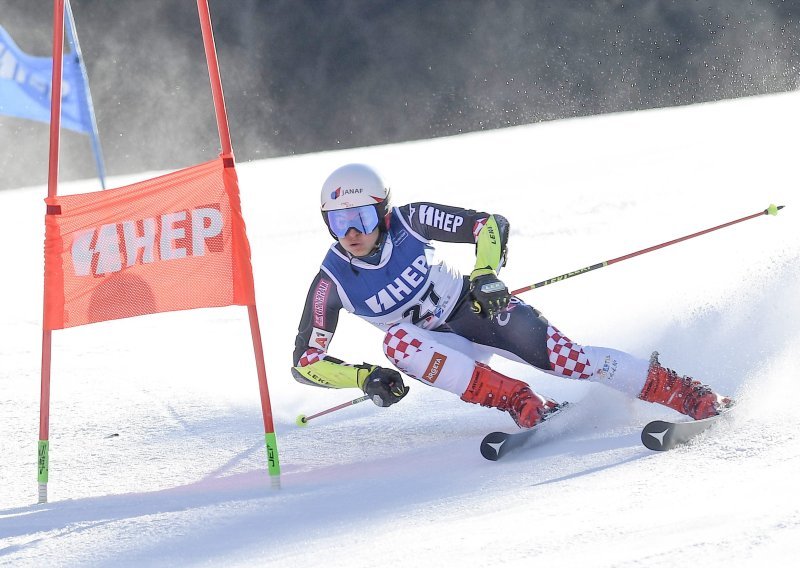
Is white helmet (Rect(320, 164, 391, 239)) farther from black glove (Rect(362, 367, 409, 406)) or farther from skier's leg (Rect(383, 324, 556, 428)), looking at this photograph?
black glove (Rect(362, 367, 409, 406))

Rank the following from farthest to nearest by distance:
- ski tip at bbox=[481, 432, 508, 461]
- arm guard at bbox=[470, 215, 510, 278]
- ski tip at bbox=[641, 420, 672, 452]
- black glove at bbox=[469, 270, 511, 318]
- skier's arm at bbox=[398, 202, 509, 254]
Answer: skier's arm at bbox=[398, 202, 509, 254], arm guard at bbox=[470, 215, 510, 278], black glove at bbox=[469, 270, 511, 318], ski tip at bbox=[481, 432, 508, 461], ski tip at bbox=[641, 420, 672, 452]

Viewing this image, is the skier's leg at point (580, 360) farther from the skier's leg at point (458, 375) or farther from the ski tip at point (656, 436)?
the ski tip at point (656, 436)

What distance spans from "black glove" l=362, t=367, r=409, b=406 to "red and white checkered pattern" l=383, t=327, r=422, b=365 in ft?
0.39

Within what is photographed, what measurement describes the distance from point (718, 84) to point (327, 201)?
1334 centimetres

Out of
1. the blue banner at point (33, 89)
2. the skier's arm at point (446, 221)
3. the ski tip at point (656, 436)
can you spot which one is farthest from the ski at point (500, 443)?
the blue banner at point (33, 89)

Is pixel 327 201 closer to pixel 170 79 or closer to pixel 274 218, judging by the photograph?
pixel 274 218

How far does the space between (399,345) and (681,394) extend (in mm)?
1045

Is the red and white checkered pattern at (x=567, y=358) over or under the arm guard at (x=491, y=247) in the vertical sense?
under

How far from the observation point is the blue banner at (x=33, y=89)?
1037 cm

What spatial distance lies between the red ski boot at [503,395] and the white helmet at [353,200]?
0.70 m

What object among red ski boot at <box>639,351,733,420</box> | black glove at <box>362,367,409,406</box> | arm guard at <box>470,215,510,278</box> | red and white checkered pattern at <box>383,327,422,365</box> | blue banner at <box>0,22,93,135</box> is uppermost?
blue banner at <box>0,22,93,135</box>

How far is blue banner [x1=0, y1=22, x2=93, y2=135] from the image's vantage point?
10.4 meters

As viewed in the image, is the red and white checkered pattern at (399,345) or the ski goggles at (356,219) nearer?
the red and white checkered pattern at (399,345)

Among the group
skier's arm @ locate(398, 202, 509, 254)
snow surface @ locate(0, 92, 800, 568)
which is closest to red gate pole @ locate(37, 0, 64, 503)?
snow surface @ locate(0, 92, 800, 568)
